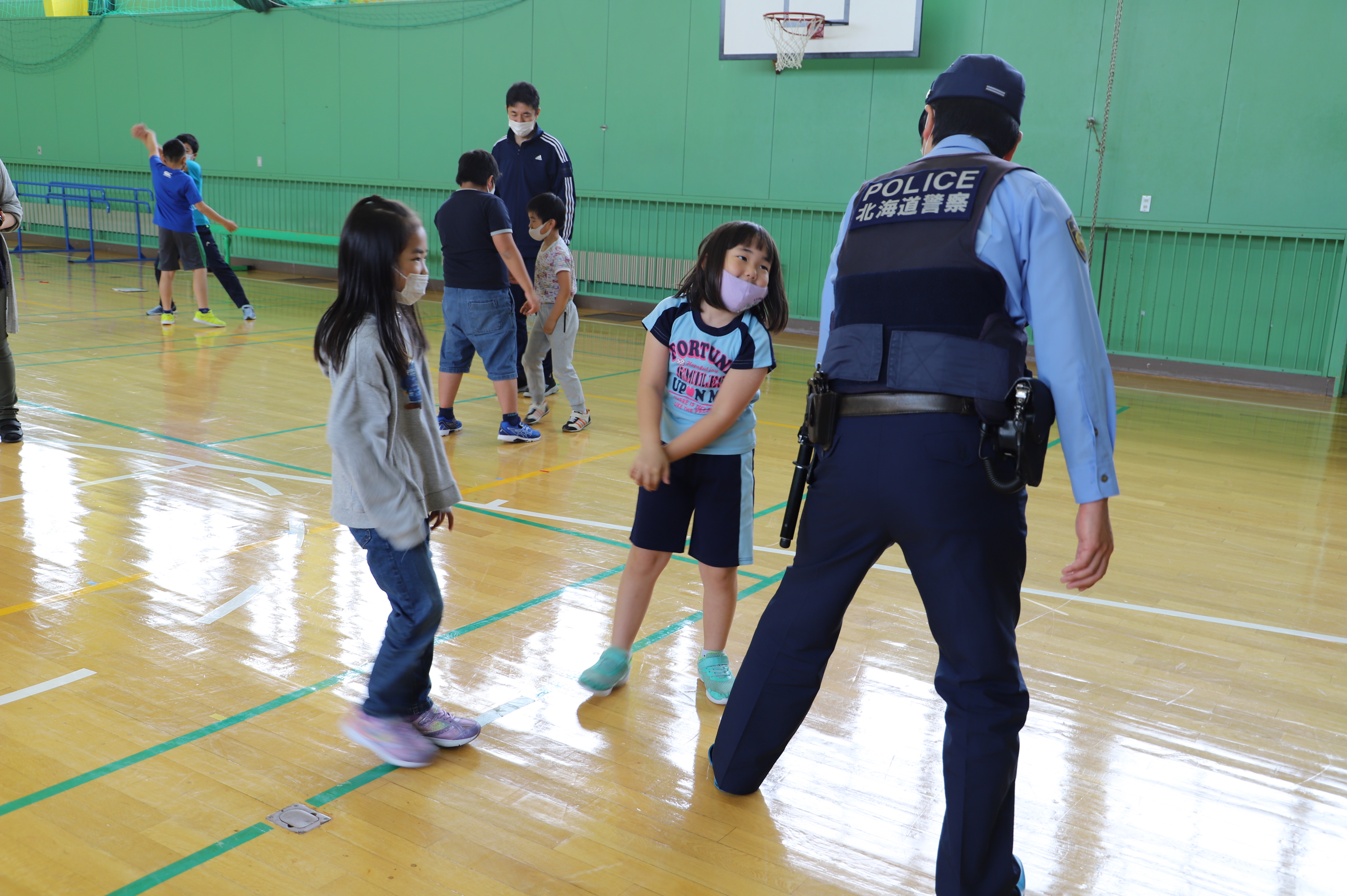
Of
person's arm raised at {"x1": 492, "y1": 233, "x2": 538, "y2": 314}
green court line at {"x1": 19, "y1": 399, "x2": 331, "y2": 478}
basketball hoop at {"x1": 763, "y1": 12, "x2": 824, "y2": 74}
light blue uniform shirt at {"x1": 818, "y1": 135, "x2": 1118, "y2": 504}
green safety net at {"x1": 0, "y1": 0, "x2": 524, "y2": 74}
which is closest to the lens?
light blue uniform shirt at {"x1": 818, "y1": 135, "x2": 1118, "y2": 504}

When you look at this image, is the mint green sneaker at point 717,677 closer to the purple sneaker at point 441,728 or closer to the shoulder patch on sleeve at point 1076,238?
the purple sneaker at point 441,728

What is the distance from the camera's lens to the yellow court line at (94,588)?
3104 mm

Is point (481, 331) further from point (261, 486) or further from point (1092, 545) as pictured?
point (1092, 545)

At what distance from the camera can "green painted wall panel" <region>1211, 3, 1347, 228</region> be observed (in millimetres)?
8375

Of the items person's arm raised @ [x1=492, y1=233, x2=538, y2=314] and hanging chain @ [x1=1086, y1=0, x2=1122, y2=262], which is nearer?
person's arm raised @ [x1=492, y1=233, x2=538, y2=314]

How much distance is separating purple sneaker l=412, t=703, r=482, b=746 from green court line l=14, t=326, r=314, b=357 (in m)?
6.37

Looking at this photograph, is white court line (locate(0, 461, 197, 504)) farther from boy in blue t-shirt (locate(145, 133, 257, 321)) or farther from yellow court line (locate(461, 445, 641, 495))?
boy in blue t-shirt (locate(145, 133, 257, 321))

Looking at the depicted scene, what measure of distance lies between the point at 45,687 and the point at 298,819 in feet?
3.26

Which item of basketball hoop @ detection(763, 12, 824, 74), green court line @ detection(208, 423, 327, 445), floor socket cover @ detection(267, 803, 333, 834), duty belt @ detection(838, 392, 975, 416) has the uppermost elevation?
basketball hoop @ detection(763, 12, 824, 74)

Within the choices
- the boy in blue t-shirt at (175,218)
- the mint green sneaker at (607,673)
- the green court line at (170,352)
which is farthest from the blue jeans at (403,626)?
the boy in blue t-shirt at (175,218)

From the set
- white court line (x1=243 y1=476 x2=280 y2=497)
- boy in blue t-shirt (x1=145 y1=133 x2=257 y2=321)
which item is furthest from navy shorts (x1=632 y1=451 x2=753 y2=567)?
boy in blue t-shirt (x1=145 y1=133 x2=257 y2=321)

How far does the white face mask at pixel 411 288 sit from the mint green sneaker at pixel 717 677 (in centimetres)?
123

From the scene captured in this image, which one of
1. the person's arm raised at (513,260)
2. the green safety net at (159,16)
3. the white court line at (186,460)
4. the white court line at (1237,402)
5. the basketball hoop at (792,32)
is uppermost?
the green safety net at (159,16)

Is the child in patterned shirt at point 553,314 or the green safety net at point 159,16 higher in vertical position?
the green safety net at point 159,16
